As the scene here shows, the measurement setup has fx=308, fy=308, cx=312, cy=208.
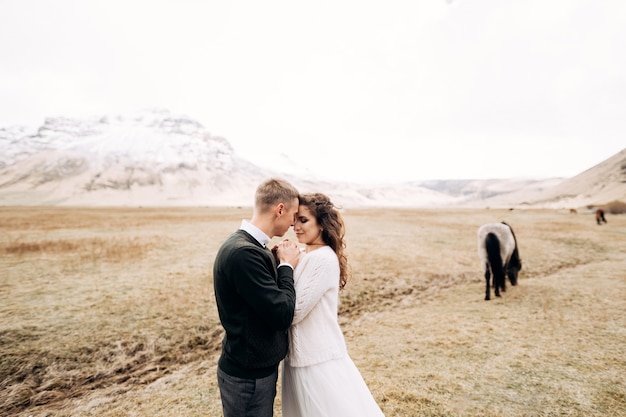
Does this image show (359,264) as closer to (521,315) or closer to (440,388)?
(521,315)

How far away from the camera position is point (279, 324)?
246cm

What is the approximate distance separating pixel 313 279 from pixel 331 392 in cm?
104

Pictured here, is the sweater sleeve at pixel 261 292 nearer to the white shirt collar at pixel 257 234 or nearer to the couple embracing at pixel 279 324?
the couple embracing at pixel 279 324

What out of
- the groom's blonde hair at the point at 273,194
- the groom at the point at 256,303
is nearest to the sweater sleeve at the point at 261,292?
the groom at the point at 256,303

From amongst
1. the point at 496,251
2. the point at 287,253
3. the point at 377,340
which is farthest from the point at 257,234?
the point at 496,251

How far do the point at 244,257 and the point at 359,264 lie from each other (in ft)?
41.5

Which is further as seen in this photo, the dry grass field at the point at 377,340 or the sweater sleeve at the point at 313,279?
the dry grass field at the point at 377,340

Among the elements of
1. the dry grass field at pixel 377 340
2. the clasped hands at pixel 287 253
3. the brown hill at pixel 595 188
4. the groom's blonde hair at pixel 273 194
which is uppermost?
the brown hill at pixel 595 188

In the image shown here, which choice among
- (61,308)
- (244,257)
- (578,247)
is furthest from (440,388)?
(578,247)

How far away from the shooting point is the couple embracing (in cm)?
248

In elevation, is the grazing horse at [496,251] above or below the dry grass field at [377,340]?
above

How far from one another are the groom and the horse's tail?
32.4 ft

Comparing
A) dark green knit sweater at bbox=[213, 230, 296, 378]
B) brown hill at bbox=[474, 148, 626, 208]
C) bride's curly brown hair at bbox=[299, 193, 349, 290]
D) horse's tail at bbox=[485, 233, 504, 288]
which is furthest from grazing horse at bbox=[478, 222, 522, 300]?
brown hill at bbox=[474, 148, 626, 208]

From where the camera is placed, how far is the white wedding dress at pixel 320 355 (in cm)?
273
